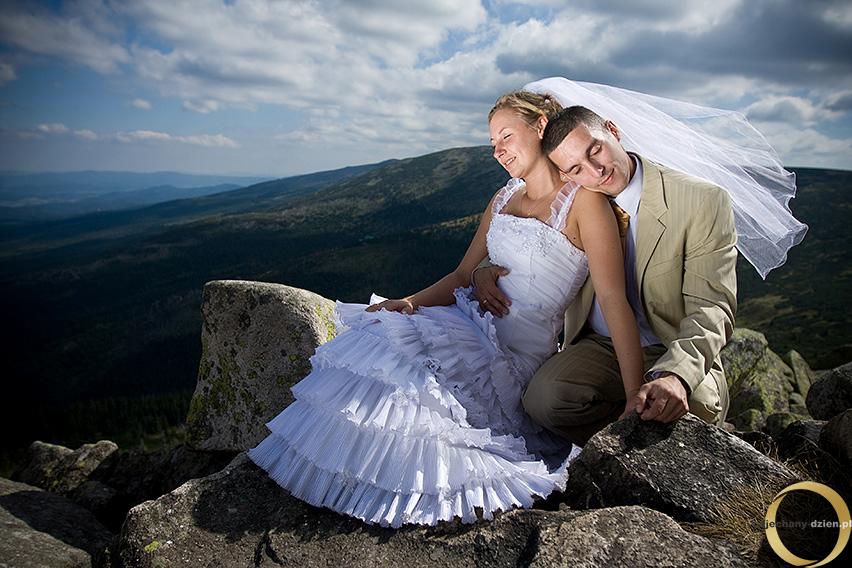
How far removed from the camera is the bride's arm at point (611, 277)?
13.2 feet

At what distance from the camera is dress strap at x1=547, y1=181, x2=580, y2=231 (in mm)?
4523

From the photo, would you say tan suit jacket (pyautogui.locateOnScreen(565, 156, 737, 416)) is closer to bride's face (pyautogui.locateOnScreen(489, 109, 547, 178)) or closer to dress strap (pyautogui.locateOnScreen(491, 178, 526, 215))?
bride's face (pyautogui.locateOnScreen(489, 109, 547, 178))

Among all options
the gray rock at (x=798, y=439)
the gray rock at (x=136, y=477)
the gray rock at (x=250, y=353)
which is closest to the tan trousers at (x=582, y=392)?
the gray rock at (x=798, y=439)

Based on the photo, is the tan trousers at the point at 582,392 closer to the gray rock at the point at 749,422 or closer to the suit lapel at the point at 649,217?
the suit lapel at the point at 649,217

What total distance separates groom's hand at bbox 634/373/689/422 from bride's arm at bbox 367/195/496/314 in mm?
2194

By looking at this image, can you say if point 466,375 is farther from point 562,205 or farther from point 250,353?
point 250,353

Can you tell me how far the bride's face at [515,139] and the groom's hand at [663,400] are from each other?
7.18ft

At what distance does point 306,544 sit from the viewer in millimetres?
3236

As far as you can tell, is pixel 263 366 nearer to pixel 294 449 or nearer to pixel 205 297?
pixel 205 297

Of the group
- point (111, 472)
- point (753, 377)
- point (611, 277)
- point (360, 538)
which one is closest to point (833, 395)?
point (611, 277)

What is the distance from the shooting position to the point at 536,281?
483 cm

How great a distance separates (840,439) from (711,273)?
1.44 meters

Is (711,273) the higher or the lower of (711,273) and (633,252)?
the lower

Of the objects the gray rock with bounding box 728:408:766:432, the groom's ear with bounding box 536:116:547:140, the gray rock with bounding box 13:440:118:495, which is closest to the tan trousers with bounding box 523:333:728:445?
the groom's ear with bounding box 536:116:547:140
